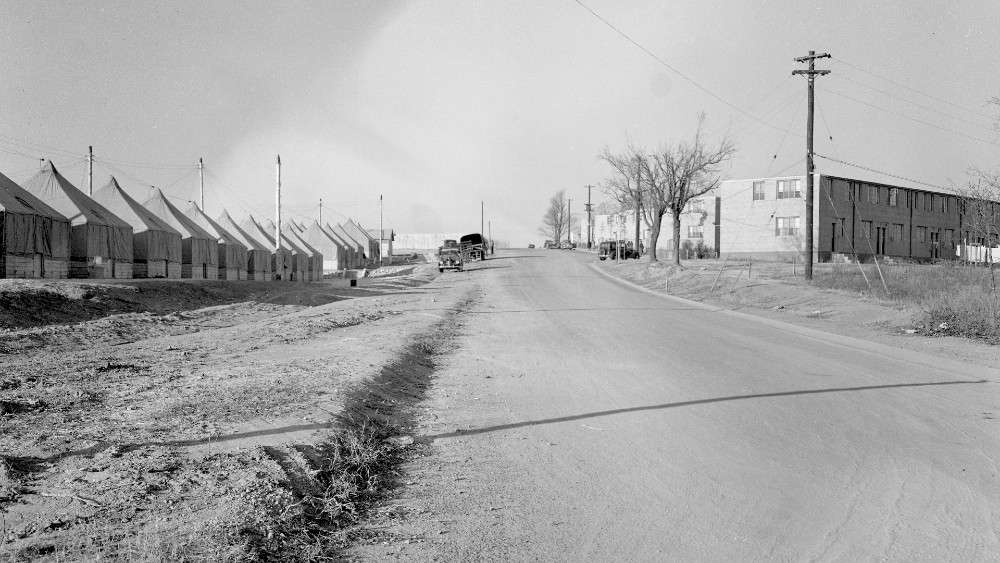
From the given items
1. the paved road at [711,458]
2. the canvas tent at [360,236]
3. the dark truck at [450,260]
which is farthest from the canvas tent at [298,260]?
the paved road at [711,458]

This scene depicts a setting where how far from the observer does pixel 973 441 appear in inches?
285

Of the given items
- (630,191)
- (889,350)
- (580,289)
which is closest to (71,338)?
(889,350)

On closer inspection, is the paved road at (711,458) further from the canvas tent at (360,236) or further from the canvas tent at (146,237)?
the canvas tent at (360,236)

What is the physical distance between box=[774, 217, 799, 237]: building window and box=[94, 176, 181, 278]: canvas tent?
48271 mm

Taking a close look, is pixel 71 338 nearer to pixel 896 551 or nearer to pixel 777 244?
pixel 896 551

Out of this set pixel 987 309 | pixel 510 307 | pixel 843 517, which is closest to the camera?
pixel 843 517

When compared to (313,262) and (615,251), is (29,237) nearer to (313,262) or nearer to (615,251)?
(313,262)

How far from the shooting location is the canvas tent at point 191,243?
3938 centimetres

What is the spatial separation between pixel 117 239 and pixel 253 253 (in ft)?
50.1

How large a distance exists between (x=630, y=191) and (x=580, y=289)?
31322 mm

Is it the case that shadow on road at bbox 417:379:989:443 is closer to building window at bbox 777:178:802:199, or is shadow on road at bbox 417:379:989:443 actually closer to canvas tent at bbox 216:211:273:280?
canvas tent at bbox 216:211:273:280

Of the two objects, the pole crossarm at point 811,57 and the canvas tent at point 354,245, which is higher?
the pole crossarm at point 811,57

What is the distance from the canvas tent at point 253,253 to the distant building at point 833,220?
4083 centimetres

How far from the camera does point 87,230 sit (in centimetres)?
2978
